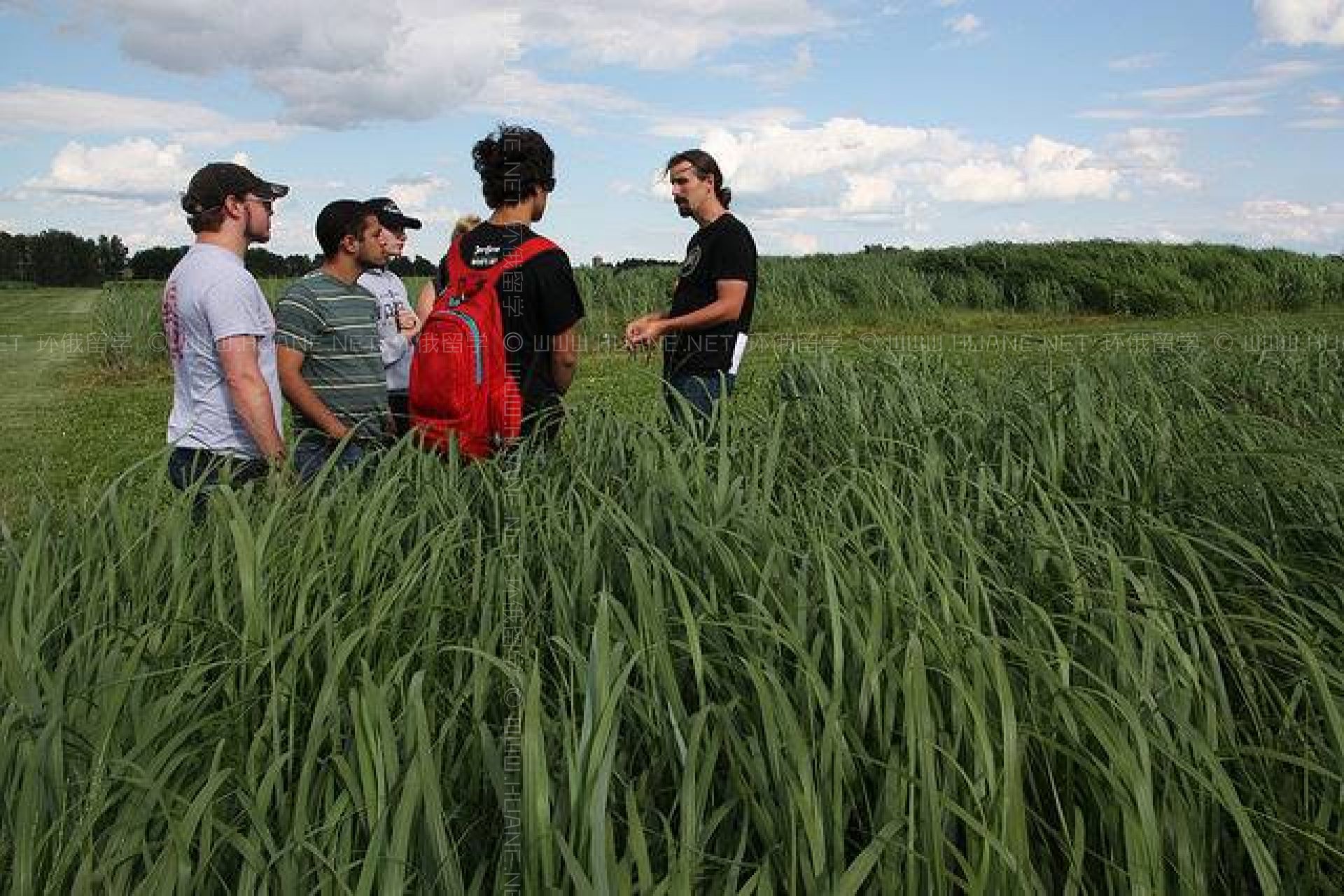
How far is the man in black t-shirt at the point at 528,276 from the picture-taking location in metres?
3.13

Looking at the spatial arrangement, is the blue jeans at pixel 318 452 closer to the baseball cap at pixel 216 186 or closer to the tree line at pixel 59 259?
the baseball cap at pixel 216 186

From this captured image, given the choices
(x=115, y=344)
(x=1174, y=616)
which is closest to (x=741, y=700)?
(x=1174, y=616)

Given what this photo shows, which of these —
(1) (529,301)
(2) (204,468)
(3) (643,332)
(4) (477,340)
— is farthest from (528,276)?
(2) (204,468)

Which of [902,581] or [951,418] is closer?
[902,581]

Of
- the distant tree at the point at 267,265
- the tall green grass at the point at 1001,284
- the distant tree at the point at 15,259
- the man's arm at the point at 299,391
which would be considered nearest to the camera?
the man's arm at the point at 299,391

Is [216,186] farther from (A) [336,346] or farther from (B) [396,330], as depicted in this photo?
(B) [396,330]

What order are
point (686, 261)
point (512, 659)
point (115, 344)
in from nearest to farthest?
1. point (512, 659)
2. point (686, 261)
3. point (115, 344)

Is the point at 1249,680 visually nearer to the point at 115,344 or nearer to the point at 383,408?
the point at 383,408

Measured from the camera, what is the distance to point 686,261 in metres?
4.27

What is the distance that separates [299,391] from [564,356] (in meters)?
0.79

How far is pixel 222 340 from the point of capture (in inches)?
120

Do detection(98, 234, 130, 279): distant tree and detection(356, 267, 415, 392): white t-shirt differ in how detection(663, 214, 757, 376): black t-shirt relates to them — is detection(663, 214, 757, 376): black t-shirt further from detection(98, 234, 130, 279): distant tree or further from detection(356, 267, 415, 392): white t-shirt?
detection(98, 234, 130, 279): distant tree

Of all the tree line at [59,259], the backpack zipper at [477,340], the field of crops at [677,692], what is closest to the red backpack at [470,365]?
the backpack zipper at [477,340]

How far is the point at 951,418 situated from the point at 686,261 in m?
1.22
